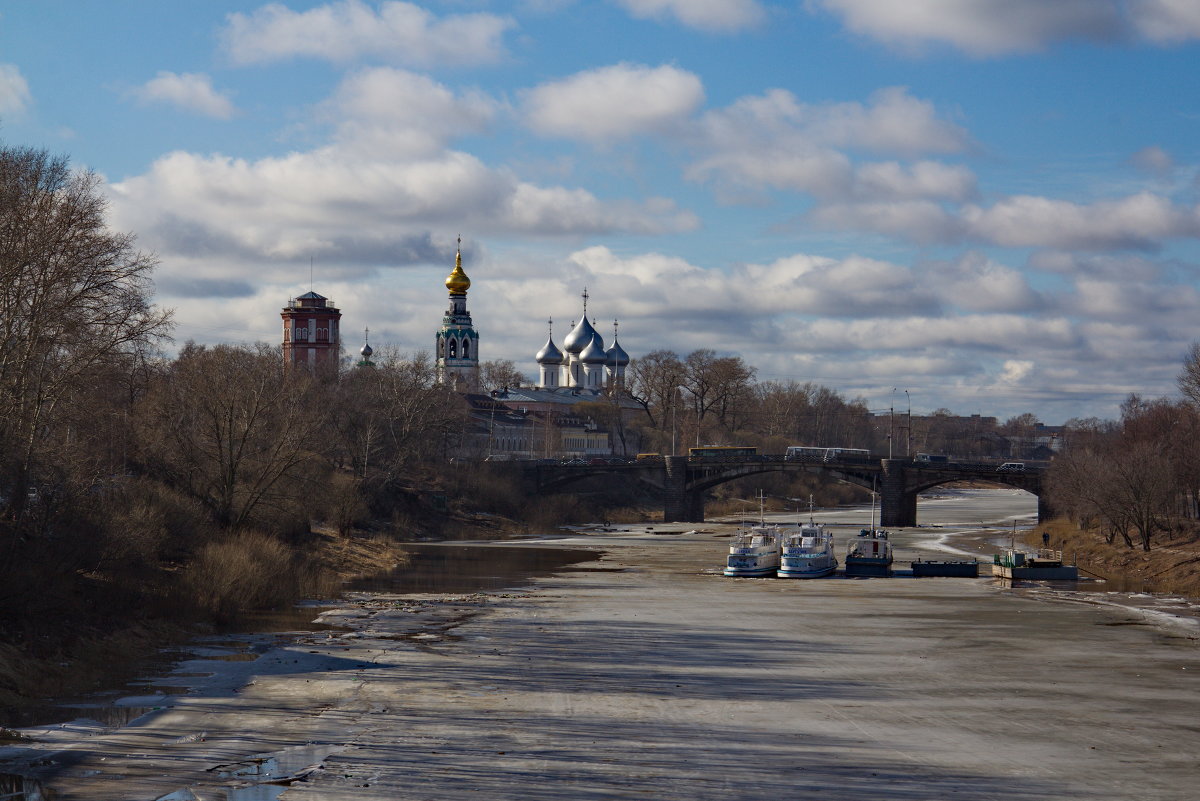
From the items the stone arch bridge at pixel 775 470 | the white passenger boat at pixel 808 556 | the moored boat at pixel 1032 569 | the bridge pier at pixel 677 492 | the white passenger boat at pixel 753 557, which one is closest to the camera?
the moored boat at pixel 1032 569

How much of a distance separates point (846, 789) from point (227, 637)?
2274 cm

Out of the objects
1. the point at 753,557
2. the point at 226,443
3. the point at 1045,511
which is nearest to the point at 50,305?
the point at 226,443

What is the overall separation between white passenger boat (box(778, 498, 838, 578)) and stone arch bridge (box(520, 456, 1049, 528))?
39.9m

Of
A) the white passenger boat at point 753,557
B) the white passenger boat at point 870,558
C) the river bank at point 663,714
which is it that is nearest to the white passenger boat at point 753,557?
the white passenger boat at point 753,557

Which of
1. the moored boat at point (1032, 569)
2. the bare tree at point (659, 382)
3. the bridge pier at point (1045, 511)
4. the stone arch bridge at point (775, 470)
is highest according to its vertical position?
the bare tree at point (659, 382)

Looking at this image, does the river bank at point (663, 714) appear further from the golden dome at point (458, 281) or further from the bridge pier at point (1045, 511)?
the golden dome at point (458, 281)

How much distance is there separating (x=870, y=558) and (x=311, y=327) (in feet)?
329

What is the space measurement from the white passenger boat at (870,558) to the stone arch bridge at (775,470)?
131ft

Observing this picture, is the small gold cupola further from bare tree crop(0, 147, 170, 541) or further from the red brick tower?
bare tree crop(0, 147, 170, 541)

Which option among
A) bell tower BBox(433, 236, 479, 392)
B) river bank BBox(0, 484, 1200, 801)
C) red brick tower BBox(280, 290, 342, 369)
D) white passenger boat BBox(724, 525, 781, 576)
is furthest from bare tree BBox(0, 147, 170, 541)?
bell tower BBox(433, 236, 479, 392)

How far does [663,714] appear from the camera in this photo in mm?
27906

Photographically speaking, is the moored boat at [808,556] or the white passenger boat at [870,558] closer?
the moored boat at [808,556]

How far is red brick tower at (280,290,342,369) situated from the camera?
522 feet

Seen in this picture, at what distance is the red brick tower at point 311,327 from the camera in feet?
522
